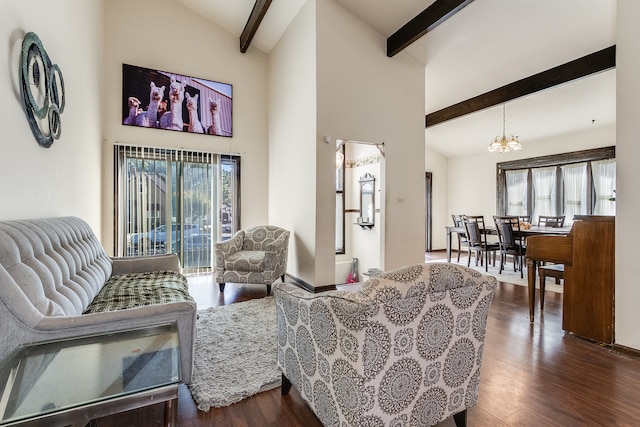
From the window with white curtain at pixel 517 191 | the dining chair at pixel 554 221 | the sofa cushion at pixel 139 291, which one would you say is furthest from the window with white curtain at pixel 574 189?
the sofa cushion at pixel 139 291

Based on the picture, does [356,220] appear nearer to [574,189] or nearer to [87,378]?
[574,189]

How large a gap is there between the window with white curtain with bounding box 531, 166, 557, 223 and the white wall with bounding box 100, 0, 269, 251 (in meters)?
6.06

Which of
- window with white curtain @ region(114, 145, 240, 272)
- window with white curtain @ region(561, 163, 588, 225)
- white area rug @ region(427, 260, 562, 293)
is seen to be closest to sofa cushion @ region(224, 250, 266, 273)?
window with white curtain @ region(114, 145, 240, 272)

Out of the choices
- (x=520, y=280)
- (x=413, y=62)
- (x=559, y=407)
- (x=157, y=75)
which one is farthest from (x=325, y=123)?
(x=520, y=280)

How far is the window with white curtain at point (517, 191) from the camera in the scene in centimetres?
706

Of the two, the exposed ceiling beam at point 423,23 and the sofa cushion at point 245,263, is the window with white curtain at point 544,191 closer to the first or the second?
the exposed ceiling beam at point 423,23

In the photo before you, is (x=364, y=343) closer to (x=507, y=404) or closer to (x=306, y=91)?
(x=507, y=404)

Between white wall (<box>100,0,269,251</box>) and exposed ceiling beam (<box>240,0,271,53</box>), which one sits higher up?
exposed ceiling beam (<box>240,0,271,53</box>)

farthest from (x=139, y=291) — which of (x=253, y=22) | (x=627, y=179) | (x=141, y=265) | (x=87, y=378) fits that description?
(x=253, y=22)

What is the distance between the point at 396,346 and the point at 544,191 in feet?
24.2

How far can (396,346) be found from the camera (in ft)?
3.89

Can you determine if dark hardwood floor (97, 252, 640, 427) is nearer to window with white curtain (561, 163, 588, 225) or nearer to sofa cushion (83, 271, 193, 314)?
sofa cushion (83, 271, 193, 314)

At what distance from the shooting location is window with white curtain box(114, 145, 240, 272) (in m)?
4.54

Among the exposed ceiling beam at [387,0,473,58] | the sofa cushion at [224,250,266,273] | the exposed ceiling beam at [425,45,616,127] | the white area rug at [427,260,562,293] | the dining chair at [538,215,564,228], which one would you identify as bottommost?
the white area rug at [427,260,562,293]
